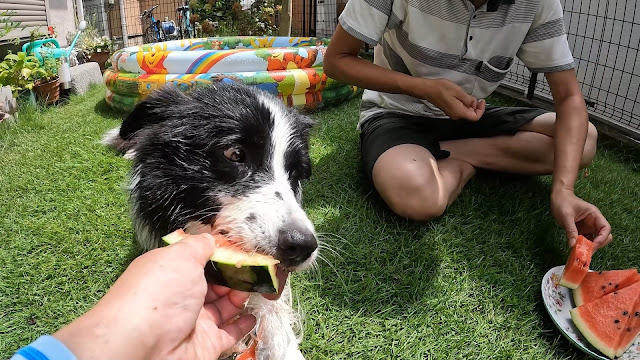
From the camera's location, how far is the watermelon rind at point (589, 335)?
62.0 inches

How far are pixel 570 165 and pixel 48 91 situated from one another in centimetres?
489

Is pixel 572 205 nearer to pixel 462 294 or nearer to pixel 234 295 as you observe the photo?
pixel 462 294

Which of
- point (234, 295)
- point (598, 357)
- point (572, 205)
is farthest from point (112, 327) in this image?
point (572, 205)

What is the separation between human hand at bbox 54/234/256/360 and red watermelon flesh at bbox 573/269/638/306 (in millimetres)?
1541

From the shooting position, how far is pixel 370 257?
205 cm

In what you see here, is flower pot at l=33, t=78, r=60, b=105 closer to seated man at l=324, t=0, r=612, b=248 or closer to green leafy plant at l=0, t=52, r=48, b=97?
green leafy plant at l=0, t=52, r=48, b=97

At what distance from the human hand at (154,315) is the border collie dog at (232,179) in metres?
0.25

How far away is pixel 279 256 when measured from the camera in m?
1.26

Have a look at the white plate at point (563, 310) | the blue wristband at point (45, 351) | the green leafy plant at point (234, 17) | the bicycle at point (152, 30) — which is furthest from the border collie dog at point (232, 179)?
the bicycle at point (152, 30)

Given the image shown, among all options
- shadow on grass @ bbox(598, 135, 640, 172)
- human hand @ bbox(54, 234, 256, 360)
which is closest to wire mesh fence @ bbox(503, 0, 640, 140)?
shadow on grass @ bbox(598, 135, 640, 172)

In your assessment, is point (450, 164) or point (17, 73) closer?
point (450, 164)

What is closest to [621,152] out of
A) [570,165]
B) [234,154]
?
[570,165]

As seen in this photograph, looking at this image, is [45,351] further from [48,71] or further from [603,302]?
[48,71]

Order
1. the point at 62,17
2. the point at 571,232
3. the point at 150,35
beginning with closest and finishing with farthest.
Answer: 1. the point at 571,232
2. the point at 62,17
3. the point at 150,35
